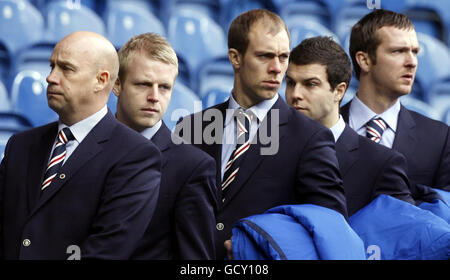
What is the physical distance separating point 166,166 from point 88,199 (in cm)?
34

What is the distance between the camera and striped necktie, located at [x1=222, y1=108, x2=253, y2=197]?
243 centimetres

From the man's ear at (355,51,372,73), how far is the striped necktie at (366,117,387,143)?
0.27m

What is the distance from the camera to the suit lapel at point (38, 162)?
6.97 ft

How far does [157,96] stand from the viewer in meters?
2.44

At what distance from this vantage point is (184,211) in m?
2.25

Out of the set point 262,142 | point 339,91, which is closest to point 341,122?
point 339,91

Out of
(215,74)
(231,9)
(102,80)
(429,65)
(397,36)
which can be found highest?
(231,9)

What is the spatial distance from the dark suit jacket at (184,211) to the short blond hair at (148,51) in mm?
Result: 300

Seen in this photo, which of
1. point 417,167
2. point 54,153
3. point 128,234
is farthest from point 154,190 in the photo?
point 417,167

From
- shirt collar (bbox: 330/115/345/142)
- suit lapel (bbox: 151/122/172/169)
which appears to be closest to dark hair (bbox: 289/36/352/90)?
shirt collar (bbox: 330/115/345/142)

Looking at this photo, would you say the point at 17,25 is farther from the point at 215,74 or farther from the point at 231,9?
the point at 231,9

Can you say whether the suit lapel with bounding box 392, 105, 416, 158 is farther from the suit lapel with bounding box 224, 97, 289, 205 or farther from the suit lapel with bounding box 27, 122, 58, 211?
the suit lapel with bounding box 27, 122, 58, 211

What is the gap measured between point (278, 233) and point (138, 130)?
636 mm
